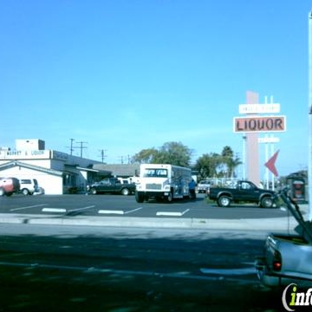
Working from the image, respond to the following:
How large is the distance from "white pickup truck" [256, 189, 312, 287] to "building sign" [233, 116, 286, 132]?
107ft

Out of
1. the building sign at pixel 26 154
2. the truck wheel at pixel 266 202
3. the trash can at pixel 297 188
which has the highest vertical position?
the building sign at pixel 26 154

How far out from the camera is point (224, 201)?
3303 cm

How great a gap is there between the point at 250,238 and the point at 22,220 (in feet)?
33.8

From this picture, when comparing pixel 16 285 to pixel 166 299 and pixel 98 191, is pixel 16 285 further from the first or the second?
pixel 98 191

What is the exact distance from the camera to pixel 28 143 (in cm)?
7425

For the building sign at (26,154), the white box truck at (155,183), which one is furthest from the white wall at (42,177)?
the white box truck at (155,183)

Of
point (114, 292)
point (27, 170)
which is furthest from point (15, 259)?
point (27, 170)

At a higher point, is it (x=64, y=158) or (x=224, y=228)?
(x=64, y=158)

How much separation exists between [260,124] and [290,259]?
33.4 m

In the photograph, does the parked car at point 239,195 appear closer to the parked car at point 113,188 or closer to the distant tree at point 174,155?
the parked car at point 113,188

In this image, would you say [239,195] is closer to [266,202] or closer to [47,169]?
[266,202]

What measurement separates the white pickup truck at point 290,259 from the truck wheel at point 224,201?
87.0 ft

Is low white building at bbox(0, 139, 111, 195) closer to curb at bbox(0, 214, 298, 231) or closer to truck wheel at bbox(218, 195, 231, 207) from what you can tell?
truck wheel at bbox(218, 195, 231, 207)

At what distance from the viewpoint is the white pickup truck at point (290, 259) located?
6109 millimetres
